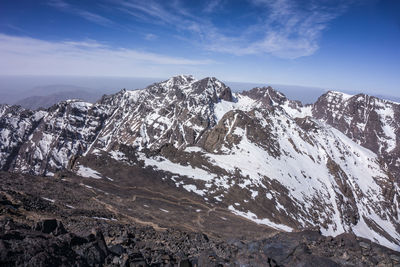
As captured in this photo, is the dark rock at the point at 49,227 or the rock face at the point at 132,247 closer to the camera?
the rock face at the point at 132,247

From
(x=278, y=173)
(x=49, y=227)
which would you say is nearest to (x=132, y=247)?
(x=49, y=227)

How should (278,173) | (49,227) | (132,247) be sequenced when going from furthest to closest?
(278,173), (132,247), (49,227)

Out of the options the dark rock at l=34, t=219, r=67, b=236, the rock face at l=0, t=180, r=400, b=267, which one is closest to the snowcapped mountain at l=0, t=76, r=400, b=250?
the rock face at l=0, t=180, r=400, b=267

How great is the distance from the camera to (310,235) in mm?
25031

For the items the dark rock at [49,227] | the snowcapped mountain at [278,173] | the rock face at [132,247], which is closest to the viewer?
the rock face at [132,247]

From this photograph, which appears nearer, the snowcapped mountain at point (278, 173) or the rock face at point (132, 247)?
the rock face at point (132, 247)

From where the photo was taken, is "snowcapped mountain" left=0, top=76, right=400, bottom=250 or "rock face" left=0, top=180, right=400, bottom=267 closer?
"rock face" left=0, top=180, right=400, bottom=267

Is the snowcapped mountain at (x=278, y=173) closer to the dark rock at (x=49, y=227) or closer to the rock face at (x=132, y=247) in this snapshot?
the rock face at (x=132, y=247)

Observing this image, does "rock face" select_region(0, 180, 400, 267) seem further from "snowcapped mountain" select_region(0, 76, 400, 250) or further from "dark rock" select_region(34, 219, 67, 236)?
"snowcapped mountain" select_region(0, 76, 400, 250)

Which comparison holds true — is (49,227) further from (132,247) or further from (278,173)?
(278,173)

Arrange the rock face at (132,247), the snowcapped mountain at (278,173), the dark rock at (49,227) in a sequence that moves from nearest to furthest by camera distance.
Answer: the rock face at (132,247)
the dark rock at (49,227)
the snowcapped mountain at (278,173)

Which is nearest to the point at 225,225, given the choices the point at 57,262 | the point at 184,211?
the point at 184,211

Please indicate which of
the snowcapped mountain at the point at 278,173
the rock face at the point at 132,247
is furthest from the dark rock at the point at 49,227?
the snowcapped mountain at the point at 278,173

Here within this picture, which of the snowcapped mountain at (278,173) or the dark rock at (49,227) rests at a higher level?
the dark rock at (49,227)
